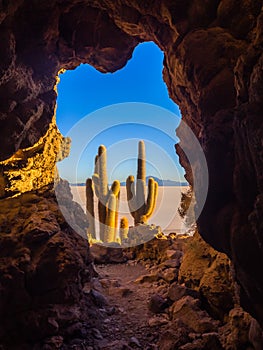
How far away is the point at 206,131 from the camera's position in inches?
128

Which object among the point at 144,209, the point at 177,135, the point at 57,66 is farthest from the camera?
the point at 144,209

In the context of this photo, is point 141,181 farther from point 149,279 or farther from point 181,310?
point 181,310

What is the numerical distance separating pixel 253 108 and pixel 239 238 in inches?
55.3

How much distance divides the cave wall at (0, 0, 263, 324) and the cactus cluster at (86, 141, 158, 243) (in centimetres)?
657

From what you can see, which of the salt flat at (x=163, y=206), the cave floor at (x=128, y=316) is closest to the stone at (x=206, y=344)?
the cave floor at (x=128, y=316)

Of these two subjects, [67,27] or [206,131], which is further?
[67,27]

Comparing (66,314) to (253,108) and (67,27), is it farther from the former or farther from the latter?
(67,27)

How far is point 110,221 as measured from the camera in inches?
467

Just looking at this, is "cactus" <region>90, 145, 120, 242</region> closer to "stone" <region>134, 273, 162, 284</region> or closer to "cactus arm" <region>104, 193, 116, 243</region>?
"cactus arm" <region>104, 193, 116, 243</region>

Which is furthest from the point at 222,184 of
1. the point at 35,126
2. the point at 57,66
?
the point at 57,66

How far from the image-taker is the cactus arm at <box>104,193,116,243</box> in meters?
11.7

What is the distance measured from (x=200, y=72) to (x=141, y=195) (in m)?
8.97

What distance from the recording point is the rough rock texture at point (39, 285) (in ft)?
11.7

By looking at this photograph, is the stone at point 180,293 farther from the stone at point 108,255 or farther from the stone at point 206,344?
the stone at point 108,255
